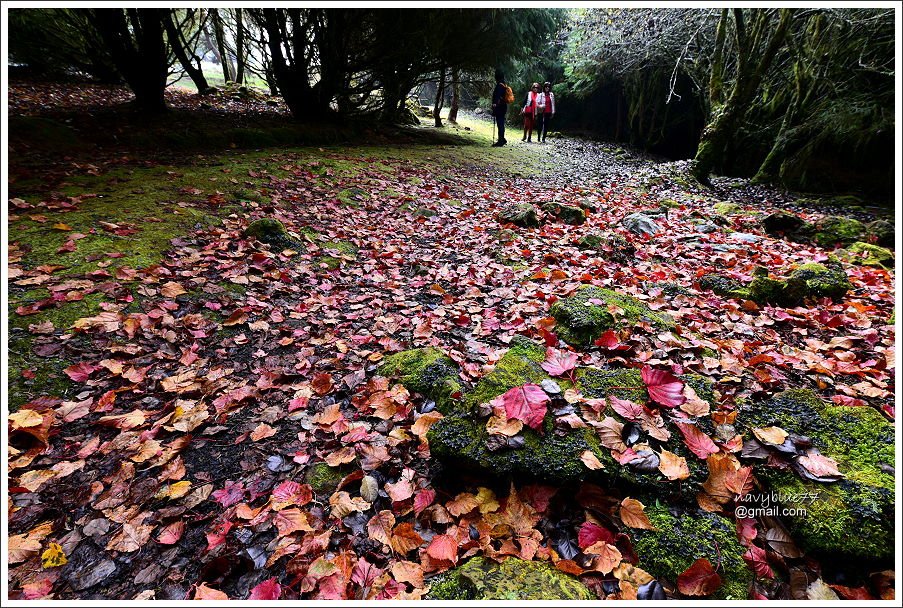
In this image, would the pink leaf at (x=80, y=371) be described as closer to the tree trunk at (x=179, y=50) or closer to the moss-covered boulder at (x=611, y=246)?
the moss-covered boulder at (x=611, y=246)

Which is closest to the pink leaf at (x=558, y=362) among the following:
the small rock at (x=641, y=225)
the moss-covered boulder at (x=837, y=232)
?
the small rock at (x=641, y=225)

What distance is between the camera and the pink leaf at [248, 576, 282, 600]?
1.63 m

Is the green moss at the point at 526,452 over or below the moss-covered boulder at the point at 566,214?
below

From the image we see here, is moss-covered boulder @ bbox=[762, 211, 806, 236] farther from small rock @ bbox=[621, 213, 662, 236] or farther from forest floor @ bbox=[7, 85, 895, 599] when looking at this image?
small rock @ bbox=[621, 213, 662, 236]

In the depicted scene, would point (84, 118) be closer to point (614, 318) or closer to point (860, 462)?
point (614, 318)

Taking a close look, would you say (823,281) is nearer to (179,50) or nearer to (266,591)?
(266,591)

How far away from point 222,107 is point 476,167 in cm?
740

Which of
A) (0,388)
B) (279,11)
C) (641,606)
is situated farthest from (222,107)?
(641,606)

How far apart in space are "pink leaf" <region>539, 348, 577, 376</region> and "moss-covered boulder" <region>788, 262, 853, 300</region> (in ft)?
9.08

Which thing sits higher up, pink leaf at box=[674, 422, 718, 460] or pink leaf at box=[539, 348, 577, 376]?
pink leaf at box=[539, 348, 577, 376]

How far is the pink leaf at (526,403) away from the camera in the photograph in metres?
2.02

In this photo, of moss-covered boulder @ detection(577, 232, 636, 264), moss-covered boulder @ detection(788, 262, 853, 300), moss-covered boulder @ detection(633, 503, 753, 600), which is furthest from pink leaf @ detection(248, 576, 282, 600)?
moss-covered boulder @ detection(788, 262, 853, 300)

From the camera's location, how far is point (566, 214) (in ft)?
21.2

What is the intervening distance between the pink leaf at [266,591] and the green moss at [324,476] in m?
0.47
